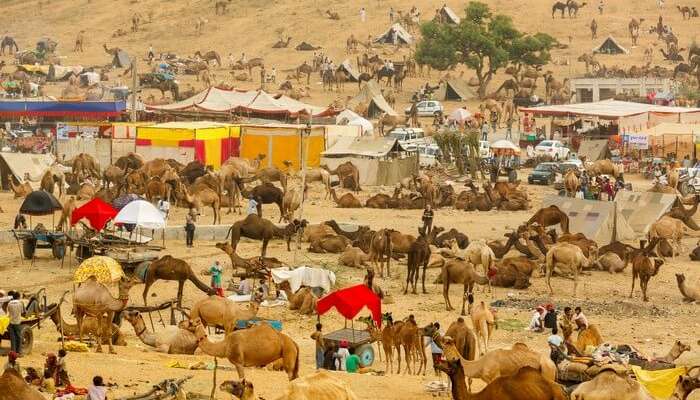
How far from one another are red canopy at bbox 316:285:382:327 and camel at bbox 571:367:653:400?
5677mm

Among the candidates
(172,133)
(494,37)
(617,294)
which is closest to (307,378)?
(617,294)

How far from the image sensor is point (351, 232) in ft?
110

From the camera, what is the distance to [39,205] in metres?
32.2

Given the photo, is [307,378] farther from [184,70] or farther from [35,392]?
[184,70]

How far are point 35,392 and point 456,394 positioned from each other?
419 centimetres

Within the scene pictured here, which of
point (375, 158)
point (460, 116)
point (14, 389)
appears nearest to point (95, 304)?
point (14, 389)

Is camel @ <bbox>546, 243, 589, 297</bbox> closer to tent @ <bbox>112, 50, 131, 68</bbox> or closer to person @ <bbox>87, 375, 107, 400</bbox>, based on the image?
person @ <bbox>87, 375, 107, 400</bbox>

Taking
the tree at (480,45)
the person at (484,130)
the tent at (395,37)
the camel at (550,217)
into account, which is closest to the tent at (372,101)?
→ the tree at (480,45)

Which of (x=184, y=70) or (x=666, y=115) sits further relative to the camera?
(x=184, y=70)

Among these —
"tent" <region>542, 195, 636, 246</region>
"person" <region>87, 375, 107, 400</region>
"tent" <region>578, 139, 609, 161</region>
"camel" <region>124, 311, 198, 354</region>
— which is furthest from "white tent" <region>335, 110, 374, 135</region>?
"person" <region>87, 375, 107, 400</region>

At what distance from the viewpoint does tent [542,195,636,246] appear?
1300 inches

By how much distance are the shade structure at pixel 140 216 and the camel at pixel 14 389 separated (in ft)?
47.4

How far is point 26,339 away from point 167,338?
2410 millimetres

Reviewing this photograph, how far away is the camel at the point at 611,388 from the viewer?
1545 cm
